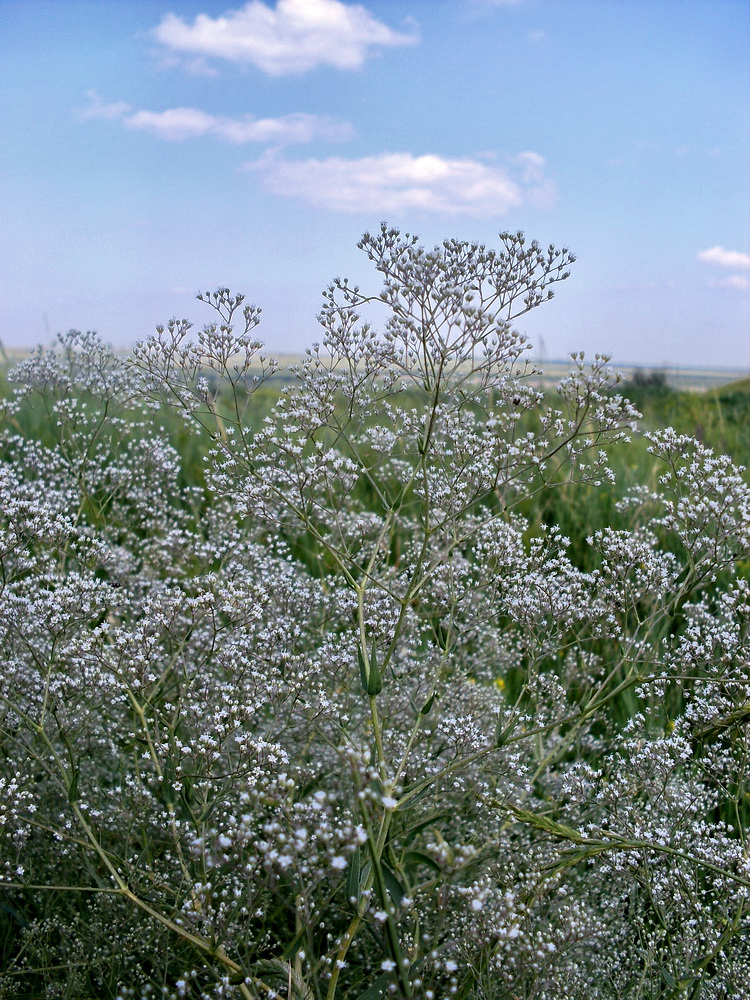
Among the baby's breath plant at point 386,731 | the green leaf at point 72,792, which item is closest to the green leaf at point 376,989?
the baby's breath plant at point 386,731

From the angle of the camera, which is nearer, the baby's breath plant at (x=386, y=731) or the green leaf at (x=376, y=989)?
the green leaf at (x=376, y=989)

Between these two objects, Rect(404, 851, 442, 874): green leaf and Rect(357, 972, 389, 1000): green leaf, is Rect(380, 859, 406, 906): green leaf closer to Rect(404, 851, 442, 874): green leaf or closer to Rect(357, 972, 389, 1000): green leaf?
Rect(404, 851, 442, 874): green leaf

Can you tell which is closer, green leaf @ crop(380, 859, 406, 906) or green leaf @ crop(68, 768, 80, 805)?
green leaf @ crop(380, 859, 406, 906)

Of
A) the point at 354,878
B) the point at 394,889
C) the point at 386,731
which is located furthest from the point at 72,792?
the point at 386,731

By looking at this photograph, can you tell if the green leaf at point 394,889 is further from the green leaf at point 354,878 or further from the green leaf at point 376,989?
the green leaf at point 376,989

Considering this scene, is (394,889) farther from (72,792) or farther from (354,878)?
(72,792)

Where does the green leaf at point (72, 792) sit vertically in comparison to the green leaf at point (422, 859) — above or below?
above

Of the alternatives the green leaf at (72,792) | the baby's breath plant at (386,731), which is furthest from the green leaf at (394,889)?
the green leaf at (72,792)

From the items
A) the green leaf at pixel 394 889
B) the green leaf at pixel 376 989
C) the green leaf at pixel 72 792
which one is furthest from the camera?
the green leaf at pixel 72 792

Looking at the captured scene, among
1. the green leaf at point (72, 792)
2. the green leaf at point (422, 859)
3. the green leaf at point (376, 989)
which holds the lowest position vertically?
the green leaf at point (376, 989)

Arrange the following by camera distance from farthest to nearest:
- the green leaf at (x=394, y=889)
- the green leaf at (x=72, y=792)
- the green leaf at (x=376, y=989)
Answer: the green leaf at (x=72, y=792)
the green leaf at (x=394, y=889)
the green leaf at (x=376, y=989)

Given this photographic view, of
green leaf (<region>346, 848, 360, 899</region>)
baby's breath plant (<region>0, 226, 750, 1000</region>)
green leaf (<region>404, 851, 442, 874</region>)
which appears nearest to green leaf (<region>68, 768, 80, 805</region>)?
baby's breath plant (<region>0, 226, 750, 1000</region>)

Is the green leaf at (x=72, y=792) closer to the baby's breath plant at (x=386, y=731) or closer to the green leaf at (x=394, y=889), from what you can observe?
the baby's breath plant at (x=386, y=731)

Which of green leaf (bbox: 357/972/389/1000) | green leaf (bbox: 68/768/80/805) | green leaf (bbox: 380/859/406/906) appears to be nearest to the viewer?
green leaf (bbox: 357/972/389/1000)
